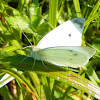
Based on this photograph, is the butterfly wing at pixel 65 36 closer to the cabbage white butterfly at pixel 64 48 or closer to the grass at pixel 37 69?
the cabbage white butterfly at pixel 64 48

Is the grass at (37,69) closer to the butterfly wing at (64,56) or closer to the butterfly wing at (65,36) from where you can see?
the butterfly wing at (64,56)

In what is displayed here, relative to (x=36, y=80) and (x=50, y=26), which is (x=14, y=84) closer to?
(x=36, y=80)

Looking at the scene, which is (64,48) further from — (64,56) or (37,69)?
(37,69)

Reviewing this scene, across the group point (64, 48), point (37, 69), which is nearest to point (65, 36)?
point (64, 48)

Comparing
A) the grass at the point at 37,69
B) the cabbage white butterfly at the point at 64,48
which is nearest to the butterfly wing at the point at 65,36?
the cabbage white butterfly at the point at 64,48

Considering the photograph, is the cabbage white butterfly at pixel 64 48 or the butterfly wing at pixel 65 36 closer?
the cabbage white butterfly at pixel 64 48

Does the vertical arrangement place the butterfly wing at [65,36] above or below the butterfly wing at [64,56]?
above

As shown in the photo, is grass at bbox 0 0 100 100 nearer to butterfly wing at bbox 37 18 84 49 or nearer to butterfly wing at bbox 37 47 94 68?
butterfly wing at bbox 37 47 94 68
